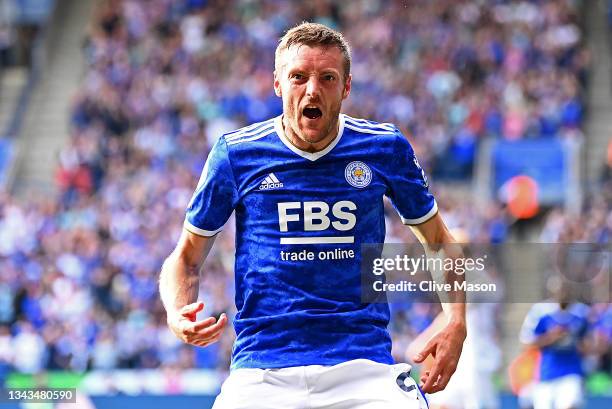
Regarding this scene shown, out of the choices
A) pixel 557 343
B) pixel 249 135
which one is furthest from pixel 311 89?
pixel 557 343

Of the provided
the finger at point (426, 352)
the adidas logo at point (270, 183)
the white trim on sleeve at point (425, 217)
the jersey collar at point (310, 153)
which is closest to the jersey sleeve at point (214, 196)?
the adidas logo at point (270, 183)

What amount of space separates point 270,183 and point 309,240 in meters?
0.28

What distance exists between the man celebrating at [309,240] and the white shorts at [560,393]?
6722 millimetres

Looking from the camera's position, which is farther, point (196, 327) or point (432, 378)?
point (432, 378)

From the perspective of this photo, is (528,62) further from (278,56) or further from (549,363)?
(278,56)

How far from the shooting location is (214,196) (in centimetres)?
504

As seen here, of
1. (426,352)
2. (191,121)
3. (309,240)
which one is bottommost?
(426,352)

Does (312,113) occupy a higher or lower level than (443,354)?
higher

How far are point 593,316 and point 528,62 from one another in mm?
7345

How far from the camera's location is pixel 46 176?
25.0m

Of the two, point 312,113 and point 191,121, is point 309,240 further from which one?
point 191,121

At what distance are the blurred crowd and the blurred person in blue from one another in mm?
4676

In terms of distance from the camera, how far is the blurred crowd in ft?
60.5

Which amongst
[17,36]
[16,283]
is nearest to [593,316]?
[16,283]
